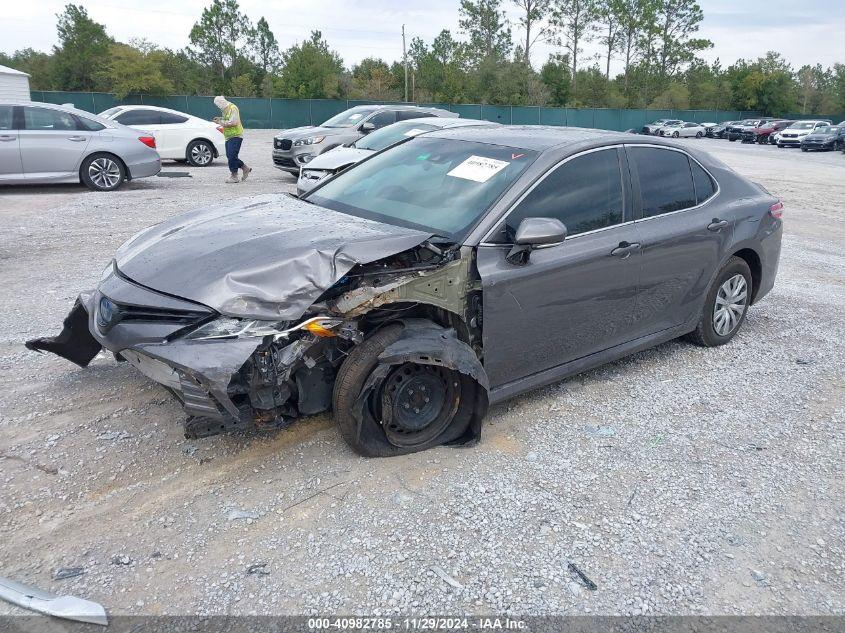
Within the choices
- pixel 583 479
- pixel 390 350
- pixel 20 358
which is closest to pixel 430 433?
pixel 390 350

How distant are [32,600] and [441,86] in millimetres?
62313

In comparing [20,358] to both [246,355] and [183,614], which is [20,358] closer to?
[246,355]

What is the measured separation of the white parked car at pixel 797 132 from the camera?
38.8 meters

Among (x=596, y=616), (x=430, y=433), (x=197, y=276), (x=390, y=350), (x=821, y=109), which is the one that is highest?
(x=821, y=109)

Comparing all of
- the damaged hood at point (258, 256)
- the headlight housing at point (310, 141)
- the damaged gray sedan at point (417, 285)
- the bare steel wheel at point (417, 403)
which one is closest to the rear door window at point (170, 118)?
the headlight housing at point (310, 141)

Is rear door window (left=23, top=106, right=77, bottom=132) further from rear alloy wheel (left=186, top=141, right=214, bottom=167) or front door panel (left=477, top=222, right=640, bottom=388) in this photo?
front door panel (left=477, top=222, right=640, bottom=388)

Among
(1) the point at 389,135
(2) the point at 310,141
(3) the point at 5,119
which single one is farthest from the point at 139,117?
(1) the point at 389,135

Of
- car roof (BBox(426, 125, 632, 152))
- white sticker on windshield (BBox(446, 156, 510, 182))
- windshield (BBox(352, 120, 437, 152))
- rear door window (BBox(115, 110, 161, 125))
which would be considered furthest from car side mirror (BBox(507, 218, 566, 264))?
rear door window (BBox(115, 110, 161, 125))

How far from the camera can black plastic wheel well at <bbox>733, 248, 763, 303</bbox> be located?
5.34m

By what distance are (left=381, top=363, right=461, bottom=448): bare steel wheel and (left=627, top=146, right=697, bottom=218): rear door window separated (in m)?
1.94

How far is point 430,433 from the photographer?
12.0 ft

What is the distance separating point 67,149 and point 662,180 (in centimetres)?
1080

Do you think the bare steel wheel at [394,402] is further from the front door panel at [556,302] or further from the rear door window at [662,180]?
the rear door window at [662,180]

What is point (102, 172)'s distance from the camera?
12211mm
